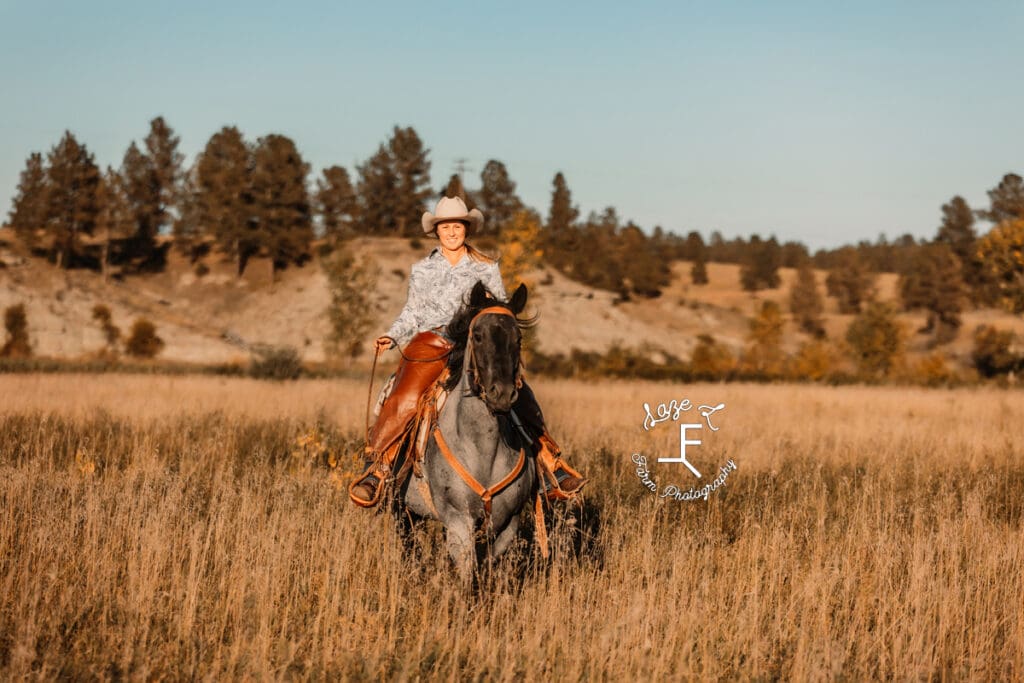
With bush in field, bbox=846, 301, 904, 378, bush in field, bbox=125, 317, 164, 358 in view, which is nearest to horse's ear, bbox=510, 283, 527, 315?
bush in field, bbox=125, 317, 164, 358

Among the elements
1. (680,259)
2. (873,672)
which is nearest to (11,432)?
(873,672)

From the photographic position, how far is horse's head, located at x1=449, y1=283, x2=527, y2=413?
193 inches

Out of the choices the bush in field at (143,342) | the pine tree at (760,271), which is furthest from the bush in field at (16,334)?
the pine tree at (760,271)

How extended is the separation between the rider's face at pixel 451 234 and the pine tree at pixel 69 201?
70111 millimetres

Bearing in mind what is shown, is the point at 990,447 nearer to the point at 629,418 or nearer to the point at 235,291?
the point at 629,418

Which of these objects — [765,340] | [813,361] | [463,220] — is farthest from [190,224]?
[463,220]

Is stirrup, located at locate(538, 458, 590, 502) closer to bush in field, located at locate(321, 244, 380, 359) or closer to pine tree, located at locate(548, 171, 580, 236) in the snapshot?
bush in field, located at locate(321, 244, 380, 359)

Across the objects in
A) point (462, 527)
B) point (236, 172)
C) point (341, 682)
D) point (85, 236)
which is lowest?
point (341, 682)

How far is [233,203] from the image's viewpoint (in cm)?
7275

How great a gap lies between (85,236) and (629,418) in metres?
69.3

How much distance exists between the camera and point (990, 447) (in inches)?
517

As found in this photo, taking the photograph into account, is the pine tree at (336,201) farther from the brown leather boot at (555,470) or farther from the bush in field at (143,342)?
the brown leather boot at (555,470)

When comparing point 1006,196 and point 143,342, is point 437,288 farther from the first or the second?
point 1006,196

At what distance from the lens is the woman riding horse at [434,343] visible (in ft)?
20.9
